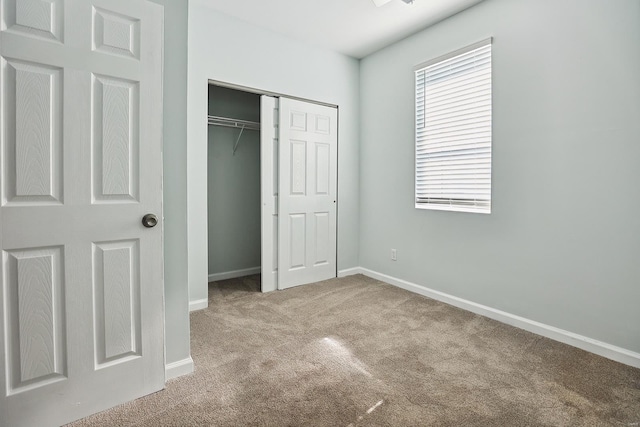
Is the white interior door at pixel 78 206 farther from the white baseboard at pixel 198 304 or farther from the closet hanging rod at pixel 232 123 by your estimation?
the closet hanging rod at pixel 232 123

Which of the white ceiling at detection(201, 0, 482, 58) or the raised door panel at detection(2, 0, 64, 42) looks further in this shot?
the white ceiling at detection(201, 0, 482, 58)

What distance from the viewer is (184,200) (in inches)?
74.2

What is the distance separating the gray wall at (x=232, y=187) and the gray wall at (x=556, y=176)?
7.06ft

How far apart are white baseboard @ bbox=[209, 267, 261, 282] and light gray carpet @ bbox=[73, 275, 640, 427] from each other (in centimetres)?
107

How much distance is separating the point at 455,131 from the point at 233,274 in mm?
3009

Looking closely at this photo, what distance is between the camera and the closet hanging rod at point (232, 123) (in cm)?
363

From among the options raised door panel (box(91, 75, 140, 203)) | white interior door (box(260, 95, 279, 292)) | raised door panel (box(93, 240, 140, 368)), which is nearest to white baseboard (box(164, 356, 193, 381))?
raised door panel (box(93, 240, 140, 368))

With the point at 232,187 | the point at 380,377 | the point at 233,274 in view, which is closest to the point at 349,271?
the point at 233,274

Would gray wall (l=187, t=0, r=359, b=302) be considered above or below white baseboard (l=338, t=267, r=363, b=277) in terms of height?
above

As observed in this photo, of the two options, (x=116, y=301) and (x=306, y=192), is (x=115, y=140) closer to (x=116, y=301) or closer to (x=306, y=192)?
(x=116, y=301)

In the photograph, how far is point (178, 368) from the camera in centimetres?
188

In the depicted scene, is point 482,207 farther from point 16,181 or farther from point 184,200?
point 16,181

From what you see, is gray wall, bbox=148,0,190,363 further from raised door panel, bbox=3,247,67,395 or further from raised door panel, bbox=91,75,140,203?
raised door panel, bbox=3,247,67,395

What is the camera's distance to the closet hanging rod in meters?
3.63
